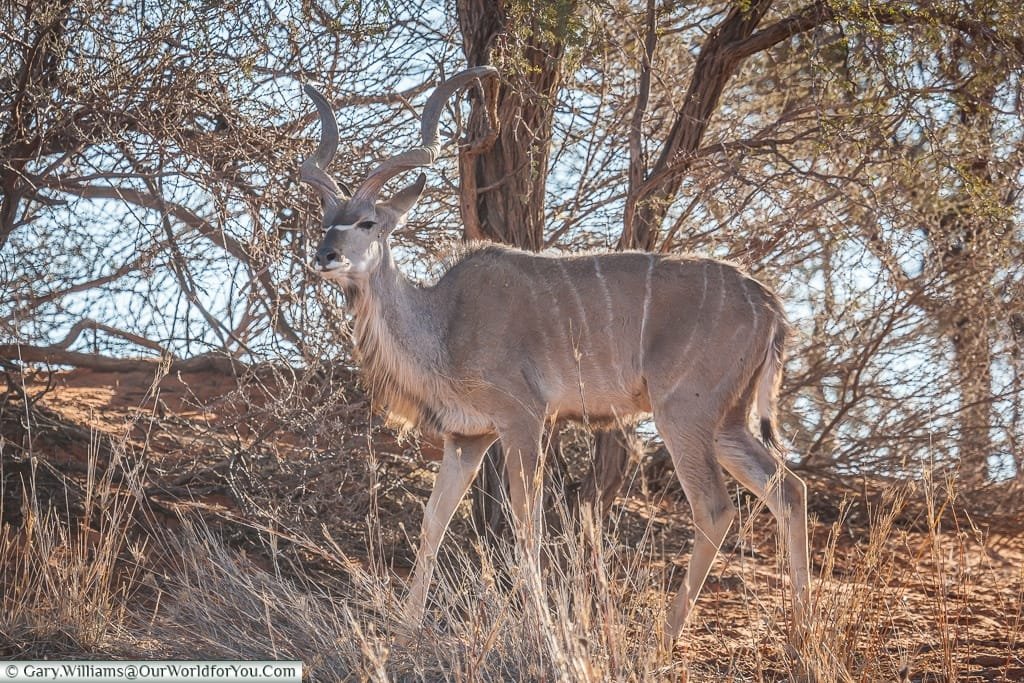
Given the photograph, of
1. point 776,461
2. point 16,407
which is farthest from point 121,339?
point 776,461

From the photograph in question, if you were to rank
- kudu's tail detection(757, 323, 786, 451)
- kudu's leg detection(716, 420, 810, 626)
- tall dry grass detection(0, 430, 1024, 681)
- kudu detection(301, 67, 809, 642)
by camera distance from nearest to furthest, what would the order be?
tall dry grass detection(0, 430, 1024, 681) → kudu's leg detection(716, 420, 810, 626) → kudu detection(301, 67, 809, 642) → kudu's tail detection(757, 323, 786, 451)

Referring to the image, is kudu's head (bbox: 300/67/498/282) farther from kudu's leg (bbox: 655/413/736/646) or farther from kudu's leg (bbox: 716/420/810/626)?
kudu's leg (bbox: 716/420/810/626)

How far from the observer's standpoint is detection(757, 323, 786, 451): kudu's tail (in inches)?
181

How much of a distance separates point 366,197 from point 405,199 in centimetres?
17

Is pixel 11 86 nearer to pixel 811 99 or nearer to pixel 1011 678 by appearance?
pixel 811 99

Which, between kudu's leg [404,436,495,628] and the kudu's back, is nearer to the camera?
the kudu's back

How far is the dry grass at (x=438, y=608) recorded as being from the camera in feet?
10.4

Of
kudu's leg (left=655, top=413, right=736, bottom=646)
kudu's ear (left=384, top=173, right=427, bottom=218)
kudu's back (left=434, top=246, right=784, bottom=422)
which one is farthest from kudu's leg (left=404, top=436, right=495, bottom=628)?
kudu's ear (left=384, top=173, right=427, bottom=218)

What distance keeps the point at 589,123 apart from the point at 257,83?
1.71 meters

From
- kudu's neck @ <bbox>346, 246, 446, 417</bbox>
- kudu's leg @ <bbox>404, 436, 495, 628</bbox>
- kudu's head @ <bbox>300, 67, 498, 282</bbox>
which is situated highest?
kudu's head @ <bbox>300, 67, 498, 282</bbox>

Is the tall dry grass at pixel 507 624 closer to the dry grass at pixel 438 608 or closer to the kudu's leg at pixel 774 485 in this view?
the dry grass at pixel 438 608

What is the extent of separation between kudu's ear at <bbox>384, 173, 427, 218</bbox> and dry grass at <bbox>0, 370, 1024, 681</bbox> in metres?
1.02

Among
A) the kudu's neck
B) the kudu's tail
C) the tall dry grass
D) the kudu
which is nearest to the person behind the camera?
the tall dry grass

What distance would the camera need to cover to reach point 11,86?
5.09m
